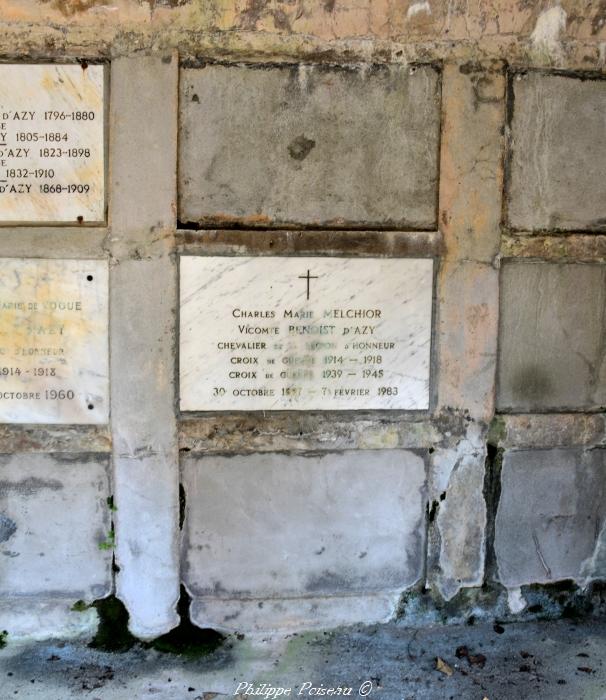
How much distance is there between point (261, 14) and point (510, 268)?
155 cm

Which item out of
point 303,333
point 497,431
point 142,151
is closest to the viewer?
point 142,151

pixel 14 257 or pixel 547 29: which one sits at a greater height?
pixel 547 29

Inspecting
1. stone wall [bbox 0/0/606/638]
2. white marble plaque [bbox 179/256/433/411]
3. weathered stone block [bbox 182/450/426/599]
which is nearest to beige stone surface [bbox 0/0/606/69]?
stone wall [bbox 0/0/606/638]

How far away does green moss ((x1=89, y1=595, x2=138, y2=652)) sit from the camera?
2672 mm

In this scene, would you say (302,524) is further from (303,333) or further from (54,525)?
(54,525)

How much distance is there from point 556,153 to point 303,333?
4.56 ft

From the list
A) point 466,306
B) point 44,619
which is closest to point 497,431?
point 466,306

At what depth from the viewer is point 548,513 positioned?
9.13 ft

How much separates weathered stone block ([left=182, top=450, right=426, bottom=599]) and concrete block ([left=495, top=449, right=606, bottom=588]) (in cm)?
41

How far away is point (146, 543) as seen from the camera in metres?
2.64

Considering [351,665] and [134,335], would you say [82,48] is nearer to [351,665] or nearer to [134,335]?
[134,335]

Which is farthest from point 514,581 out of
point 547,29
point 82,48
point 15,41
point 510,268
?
point 15,41

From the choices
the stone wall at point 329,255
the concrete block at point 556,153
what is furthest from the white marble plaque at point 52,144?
the concrete block at point 556,153

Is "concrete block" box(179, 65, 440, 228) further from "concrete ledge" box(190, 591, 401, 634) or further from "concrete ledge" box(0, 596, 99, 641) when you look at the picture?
"concrete ledge" box(0, 596, 99, 641)
